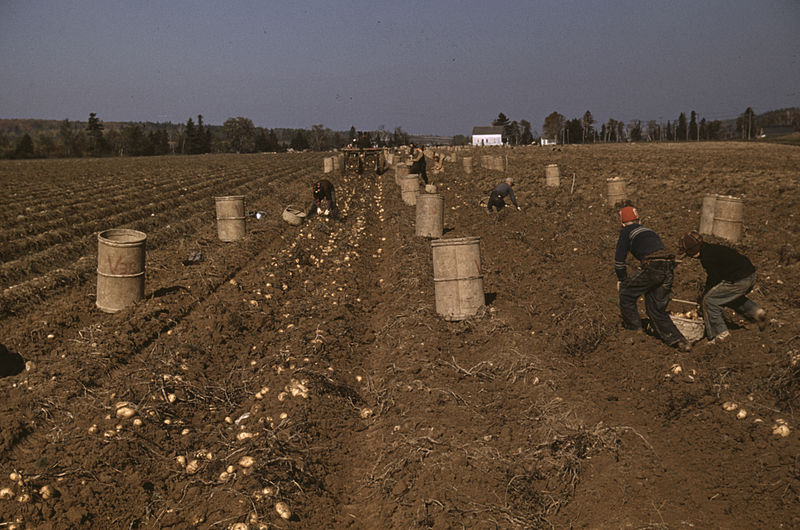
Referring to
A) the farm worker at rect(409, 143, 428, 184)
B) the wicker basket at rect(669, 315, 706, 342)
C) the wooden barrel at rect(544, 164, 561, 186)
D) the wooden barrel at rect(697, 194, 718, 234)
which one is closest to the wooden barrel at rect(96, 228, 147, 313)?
the wicker basket at rect(669, 315, 706, 342)

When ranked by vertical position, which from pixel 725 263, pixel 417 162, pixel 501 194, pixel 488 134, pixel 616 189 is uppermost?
pixel 488 134

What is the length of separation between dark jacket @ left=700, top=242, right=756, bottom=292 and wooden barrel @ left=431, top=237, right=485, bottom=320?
2.67 m

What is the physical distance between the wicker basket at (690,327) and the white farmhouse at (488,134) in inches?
5698

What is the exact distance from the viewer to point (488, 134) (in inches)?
5965

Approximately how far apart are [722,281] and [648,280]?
0.78m

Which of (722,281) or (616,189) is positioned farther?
(616,189)

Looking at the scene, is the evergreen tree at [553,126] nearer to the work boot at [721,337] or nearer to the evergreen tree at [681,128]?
the evergreen tree at [681,128]

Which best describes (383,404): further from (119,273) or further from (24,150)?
(24,150)

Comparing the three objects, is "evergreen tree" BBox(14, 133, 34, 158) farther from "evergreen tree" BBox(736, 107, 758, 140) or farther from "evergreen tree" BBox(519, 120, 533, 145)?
"evergreen tree" BBox(736, 107, 758, 140)

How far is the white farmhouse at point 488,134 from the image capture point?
148750 mm

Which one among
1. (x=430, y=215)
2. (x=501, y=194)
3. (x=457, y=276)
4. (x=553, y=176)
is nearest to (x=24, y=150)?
(x=553, y=176)

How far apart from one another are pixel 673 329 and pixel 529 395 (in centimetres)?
210

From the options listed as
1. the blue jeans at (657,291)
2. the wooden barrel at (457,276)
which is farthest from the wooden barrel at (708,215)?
the wooden barrel at (457,276)

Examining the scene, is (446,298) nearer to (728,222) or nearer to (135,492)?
(135,492)
